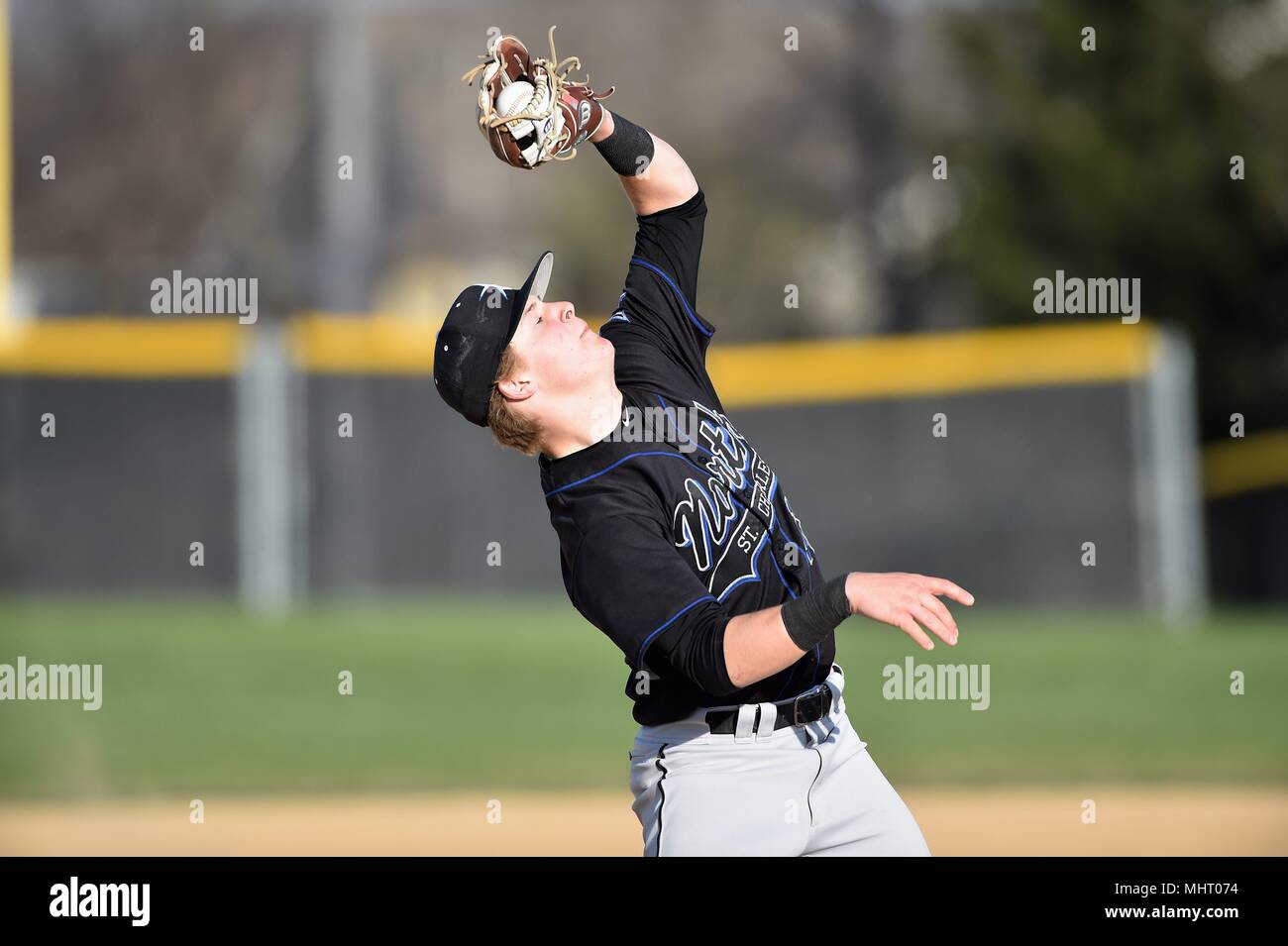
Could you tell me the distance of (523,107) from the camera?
12.3 ft

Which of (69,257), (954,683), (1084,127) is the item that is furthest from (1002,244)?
(69,257)

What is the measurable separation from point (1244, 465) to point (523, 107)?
13209 mm

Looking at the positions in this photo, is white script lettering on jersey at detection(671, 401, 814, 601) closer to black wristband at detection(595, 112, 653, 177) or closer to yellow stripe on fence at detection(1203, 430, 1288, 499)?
black wristband at detection(595, 112, 653, 177)

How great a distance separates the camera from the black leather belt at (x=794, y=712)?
3719 mm

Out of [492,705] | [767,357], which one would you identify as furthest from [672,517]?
[767,357]

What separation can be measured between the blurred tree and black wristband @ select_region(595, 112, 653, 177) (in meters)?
15.0

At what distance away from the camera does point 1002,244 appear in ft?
62.7

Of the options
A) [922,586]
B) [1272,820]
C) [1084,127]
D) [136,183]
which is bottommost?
[1272,820]

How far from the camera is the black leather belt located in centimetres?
372

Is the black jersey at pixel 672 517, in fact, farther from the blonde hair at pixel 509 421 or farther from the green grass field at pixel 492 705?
the green grass field at pixel 492 705

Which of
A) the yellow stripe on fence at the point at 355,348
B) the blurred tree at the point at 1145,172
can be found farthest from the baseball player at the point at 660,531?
the blurred tree at the point at 1145,172

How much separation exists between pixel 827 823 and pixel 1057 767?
5392 mm

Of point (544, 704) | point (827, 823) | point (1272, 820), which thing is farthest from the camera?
point (544, 704)

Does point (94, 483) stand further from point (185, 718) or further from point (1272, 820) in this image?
point (1272, 820)
